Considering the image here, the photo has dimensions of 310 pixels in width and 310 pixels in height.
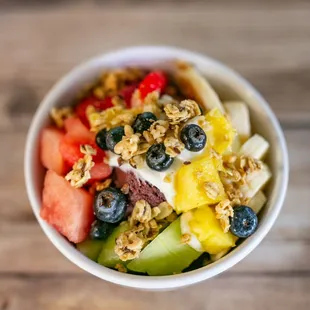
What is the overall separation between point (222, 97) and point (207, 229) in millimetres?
304

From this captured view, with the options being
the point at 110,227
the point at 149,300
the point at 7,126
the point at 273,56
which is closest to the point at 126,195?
the point at 110,227

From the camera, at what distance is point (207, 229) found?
2.92 ft

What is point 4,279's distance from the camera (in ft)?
3.56

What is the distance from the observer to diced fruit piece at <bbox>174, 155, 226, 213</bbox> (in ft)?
2.89

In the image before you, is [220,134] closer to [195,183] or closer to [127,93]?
[195,183]

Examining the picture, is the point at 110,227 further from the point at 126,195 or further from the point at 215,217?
the point at 215,217

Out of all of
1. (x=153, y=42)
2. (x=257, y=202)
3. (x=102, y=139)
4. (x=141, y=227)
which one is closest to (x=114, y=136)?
(x=102, y=139)

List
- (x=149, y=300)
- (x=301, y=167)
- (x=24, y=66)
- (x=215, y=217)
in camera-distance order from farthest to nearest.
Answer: (x=24, y=66)
(x=301, y=167)
(x=149, y=300)
(x=215, y=217)

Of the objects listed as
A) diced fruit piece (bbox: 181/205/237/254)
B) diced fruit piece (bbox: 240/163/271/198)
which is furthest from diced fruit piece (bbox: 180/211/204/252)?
diced fruit piece (bbox: 240/163/271/198)

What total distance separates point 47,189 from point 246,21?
0.62 m

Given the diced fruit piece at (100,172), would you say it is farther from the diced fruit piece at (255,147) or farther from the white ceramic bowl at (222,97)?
the diced fruit piece at (255,147)

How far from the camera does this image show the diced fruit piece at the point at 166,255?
0.91m

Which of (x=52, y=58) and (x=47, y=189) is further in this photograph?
(x=52, y=58)

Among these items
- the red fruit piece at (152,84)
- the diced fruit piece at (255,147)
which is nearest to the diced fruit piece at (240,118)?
the diced fruit piece at (255,147)
